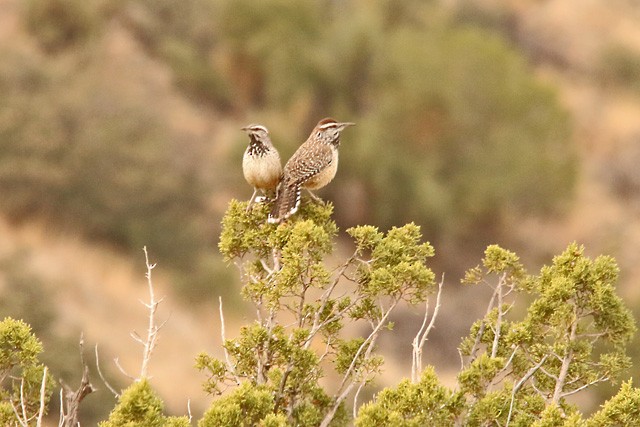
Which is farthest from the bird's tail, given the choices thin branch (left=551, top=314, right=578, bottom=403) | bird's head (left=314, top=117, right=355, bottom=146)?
thin branch (left=551, top=314, right=578, bottom=403)

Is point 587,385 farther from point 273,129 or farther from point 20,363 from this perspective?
point 273,129

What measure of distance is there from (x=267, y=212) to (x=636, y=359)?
57.7ft

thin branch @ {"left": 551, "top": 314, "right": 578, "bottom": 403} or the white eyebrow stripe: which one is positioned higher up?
the white eyebrow stripe

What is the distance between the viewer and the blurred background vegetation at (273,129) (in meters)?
31.4

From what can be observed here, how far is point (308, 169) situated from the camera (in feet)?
29.3

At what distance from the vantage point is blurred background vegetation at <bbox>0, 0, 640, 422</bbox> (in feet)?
103

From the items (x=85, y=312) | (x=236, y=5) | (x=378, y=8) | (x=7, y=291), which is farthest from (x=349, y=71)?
(x=7, y=291)

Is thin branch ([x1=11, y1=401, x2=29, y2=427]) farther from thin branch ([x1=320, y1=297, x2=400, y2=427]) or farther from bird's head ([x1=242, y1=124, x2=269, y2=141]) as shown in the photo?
bird's head ([x1=242, y1=124, x2=269, y2=141])

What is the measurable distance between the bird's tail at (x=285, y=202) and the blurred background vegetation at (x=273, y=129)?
2178 cm

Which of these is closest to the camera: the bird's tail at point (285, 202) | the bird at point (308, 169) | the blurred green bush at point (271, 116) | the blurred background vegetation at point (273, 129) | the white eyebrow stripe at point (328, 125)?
the bird's tail at point (285, 202)

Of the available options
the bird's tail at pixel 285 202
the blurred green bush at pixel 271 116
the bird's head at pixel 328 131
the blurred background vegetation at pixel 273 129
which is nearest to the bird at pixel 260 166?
the bird's tail at pixel 285 202

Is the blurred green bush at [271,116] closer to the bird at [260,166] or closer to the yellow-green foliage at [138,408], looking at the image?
the bird at [260,166]

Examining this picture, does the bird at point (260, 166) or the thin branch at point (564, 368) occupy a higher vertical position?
the bird at point (260, 166)

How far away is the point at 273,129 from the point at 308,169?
89.9 feet
